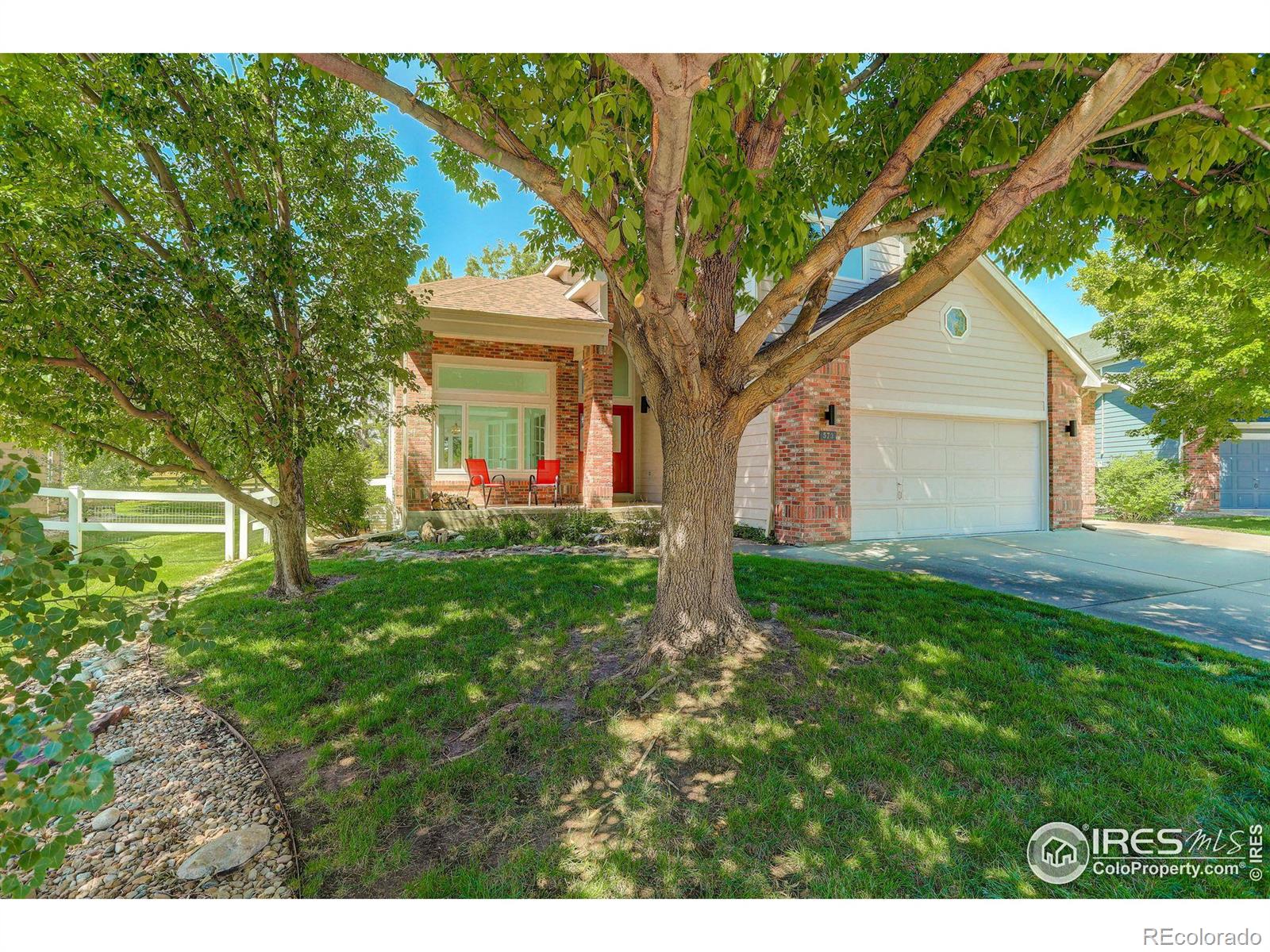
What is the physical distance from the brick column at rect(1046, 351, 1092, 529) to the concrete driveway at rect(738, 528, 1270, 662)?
0.53 meters

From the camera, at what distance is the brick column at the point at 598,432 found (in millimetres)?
10242

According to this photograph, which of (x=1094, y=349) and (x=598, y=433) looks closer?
(x=598, y=433)

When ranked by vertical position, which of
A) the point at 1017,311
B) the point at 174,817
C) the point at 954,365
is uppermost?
the point at 1017,311

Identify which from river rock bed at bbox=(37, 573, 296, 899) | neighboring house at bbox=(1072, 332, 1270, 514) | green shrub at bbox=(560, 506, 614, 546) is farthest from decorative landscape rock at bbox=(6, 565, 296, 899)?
neighboring house at bbox=(1072, 332, 1270, 514)

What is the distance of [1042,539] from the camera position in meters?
A: 9.19

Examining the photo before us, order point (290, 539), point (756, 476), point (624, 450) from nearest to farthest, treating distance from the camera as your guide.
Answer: point (290, 539) < point (756, 476) < point (624, 450)

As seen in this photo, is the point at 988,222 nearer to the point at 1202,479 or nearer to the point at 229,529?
the point at 229,529

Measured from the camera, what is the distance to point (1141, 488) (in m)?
13.3

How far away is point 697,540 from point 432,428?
7.39 m

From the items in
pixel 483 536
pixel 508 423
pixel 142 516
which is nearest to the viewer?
pixel 483 536

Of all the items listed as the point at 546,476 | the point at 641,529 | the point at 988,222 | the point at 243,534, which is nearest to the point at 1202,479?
the point at 641,529

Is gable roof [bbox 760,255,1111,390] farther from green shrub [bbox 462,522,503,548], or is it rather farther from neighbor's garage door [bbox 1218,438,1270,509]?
neighbor's garage door [bbox 1218,438,1270,509]

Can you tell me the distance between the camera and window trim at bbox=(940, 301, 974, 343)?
31.7ft
